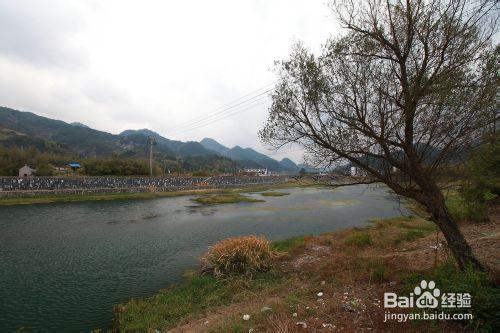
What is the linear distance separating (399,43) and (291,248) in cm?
1533

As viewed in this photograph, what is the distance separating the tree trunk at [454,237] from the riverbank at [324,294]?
537 millimetres

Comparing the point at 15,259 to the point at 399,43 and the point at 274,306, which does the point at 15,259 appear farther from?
the point at 399,43

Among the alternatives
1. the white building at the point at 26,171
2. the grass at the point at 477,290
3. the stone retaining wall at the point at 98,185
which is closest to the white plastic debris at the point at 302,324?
the grass at the point at 477,290

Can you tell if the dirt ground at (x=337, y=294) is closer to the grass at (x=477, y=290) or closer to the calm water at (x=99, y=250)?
the grass at (x=477, y=290)

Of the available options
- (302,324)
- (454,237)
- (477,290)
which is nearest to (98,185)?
(302,324)

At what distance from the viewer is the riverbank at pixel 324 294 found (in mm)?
8430

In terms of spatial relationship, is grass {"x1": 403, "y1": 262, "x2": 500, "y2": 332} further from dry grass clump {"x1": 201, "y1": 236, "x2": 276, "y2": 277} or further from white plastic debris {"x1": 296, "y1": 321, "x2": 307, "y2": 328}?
dry grass clump {"x1": 201, "y1": 236, "x2": 276, "y2": 277}

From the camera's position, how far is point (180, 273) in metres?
19.3

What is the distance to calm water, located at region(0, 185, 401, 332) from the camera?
14.7 m

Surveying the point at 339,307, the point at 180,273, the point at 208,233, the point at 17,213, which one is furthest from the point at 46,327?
the point at 17,213

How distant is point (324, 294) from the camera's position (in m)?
11.8

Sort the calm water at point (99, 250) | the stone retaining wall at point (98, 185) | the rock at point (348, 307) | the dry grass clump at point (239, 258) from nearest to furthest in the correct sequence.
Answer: the rock at point (348, 307) < the calm water at point (99, 250) < the dry grass clump at point (239, 258) < the stone retaining wall at point (98, 185)

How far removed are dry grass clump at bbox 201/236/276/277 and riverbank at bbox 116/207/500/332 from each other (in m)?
0.67

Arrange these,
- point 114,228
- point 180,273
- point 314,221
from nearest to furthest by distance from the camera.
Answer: point 180,273
point 114,228
point 314,221
